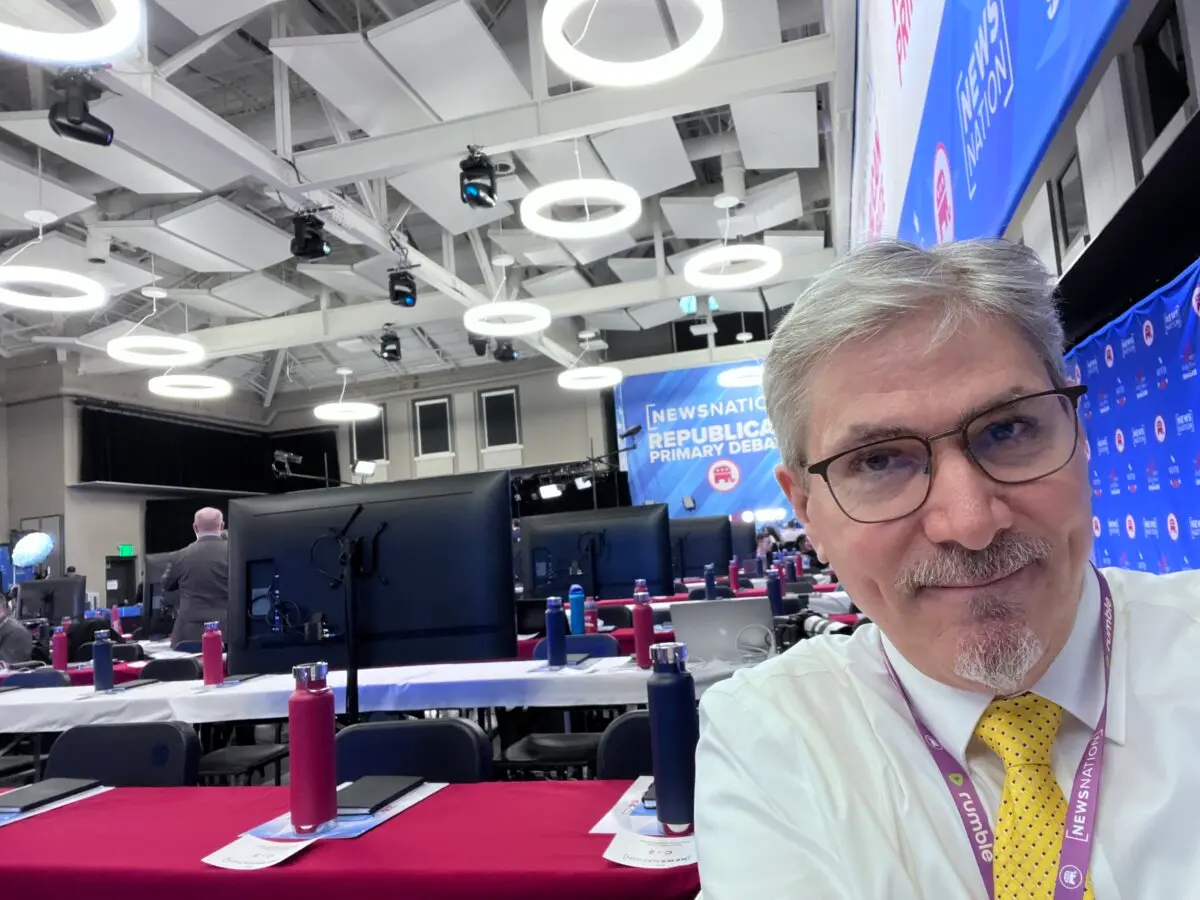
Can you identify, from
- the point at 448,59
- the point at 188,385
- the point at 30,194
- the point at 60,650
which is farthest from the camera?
the point at 188,385

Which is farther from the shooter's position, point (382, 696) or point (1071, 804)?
point (382, 696)

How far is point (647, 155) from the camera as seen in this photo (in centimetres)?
719

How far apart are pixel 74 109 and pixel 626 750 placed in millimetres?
4689

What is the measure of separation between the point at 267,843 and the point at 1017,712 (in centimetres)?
110

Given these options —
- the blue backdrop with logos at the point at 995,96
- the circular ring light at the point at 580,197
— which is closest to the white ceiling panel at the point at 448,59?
the circular ring light at the point at 580,197

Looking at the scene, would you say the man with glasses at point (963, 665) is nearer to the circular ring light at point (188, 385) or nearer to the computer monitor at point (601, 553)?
the computer monitor at point (601, 553)

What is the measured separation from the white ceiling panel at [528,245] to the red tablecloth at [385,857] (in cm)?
821

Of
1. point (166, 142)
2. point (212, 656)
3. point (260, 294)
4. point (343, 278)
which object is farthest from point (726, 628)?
point (260, 294)

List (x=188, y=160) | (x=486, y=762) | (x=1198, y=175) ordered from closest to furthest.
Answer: (x=1198, y=175) < (x=486, y=762) < (x=188, y=160)

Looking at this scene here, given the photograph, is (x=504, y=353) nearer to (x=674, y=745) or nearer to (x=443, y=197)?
(x=443, y=197)

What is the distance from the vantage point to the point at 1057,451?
2.63 feet

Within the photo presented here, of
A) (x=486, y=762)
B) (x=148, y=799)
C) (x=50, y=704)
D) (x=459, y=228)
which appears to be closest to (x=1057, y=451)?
(x=486, y=762)

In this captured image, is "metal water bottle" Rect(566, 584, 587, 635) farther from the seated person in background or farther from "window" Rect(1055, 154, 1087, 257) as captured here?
the seated person in background

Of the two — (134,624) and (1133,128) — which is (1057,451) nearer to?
(1133,128)
